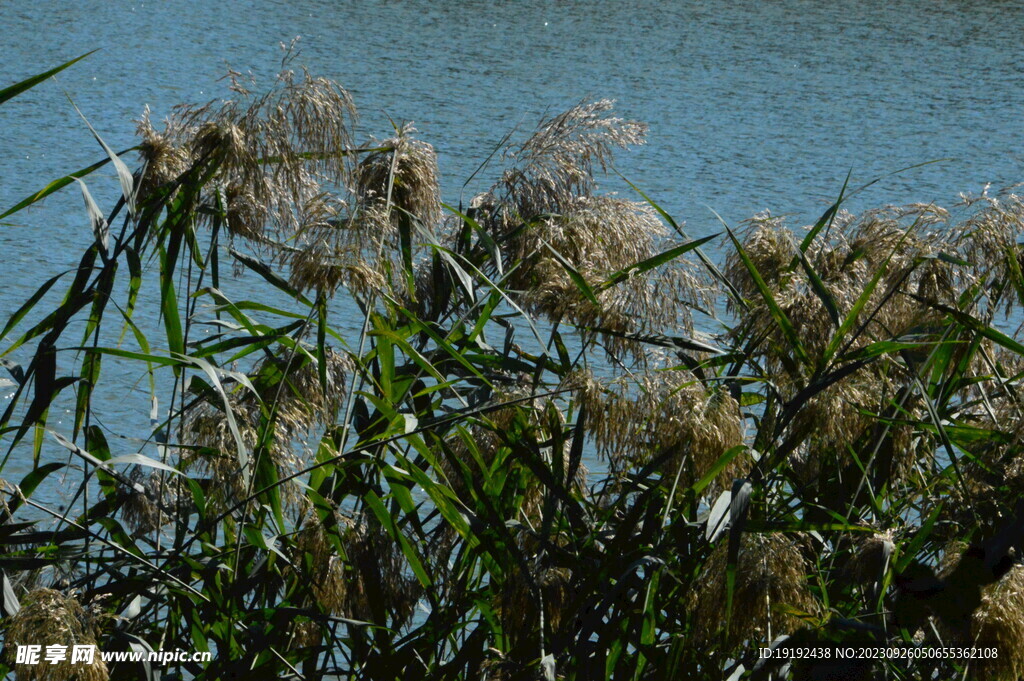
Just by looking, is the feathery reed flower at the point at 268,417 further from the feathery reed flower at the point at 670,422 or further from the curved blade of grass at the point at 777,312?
the curved blade of grass at the point at 777,312

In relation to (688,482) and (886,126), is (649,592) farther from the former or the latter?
(886,126)

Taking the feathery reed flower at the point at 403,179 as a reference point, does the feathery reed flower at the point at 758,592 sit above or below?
below

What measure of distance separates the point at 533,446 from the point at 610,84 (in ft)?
15.8

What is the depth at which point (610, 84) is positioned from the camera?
567 centimetres

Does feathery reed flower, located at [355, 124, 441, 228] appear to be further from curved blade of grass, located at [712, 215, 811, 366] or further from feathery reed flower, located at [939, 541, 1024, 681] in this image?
feathery reed flower, located at [939, 541, 1024, 681]

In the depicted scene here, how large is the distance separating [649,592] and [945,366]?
12.9 inches

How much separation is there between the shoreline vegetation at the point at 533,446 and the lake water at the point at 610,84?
50.3 inches

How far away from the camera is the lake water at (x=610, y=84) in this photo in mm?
4074

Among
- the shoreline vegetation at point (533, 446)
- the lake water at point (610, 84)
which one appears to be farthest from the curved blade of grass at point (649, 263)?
the lake water at point (610, 84)

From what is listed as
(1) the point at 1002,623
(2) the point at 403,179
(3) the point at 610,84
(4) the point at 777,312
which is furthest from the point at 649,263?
(3) the point at 610,84

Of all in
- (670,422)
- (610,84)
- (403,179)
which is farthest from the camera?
(610,84)

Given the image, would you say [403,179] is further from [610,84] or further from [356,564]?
[610,84]

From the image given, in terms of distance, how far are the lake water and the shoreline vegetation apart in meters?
1.28

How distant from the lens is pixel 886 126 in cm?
529
